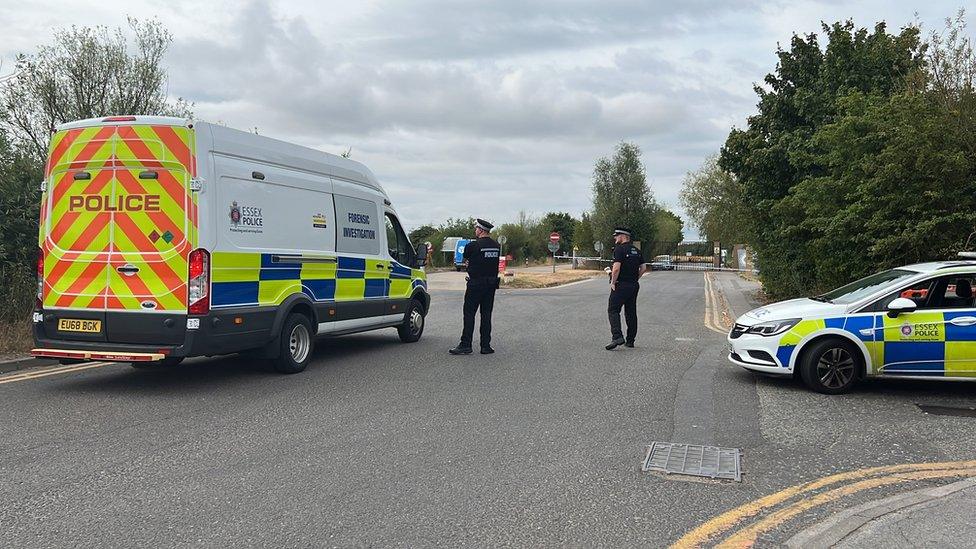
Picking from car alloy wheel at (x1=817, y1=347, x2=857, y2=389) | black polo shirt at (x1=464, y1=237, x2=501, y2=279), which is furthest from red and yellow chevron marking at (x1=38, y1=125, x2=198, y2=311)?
car alloy wheel at (x1=817, y1=347, x2=857, y2=389)

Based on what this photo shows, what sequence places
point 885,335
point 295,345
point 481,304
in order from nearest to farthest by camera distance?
1. point 885,335
2. point 295,345
3. point 481,304

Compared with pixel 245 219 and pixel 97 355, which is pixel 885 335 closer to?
pixel 245 219

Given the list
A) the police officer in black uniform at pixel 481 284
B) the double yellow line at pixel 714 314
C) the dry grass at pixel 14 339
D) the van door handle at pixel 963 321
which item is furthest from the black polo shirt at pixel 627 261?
the dry grass at pixel 14 339

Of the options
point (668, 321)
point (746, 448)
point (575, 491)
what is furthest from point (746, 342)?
point (668, 321)

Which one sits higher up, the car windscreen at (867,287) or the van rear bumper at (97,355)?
the car windscreen at (867,287)

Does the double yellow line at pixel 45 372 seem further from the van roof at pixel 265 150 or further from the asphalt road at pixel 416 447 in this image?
the van roof at pixel 265 150

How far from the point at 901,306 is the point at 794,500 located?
12.3 ft

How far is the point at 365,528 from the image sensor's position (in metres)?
3.89

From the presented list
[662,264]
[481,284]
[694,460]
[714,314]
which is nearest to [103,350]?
[481,284]

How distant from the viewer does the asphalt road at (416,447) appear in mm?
3951

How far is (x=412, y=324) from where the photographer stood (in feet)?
38.0

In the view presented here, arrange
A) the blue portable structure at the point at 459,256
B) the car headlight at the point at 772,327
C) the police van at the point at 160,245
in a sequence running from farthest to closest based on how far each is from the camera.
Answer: the blue portable structure at the point at 459,256
the car headlight at the point at 772,327
the police van at the point at 160,245

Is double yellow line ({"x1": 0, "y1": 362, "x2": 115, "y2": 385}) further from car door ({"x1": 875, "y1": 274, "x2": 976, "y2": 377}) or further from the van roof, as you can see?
car door ({"x1": 875, "y1": 274, "x2": 976, "y2": 377})

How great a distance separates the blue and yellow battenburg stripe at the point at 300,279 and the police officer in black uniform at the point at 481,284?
1.22m
